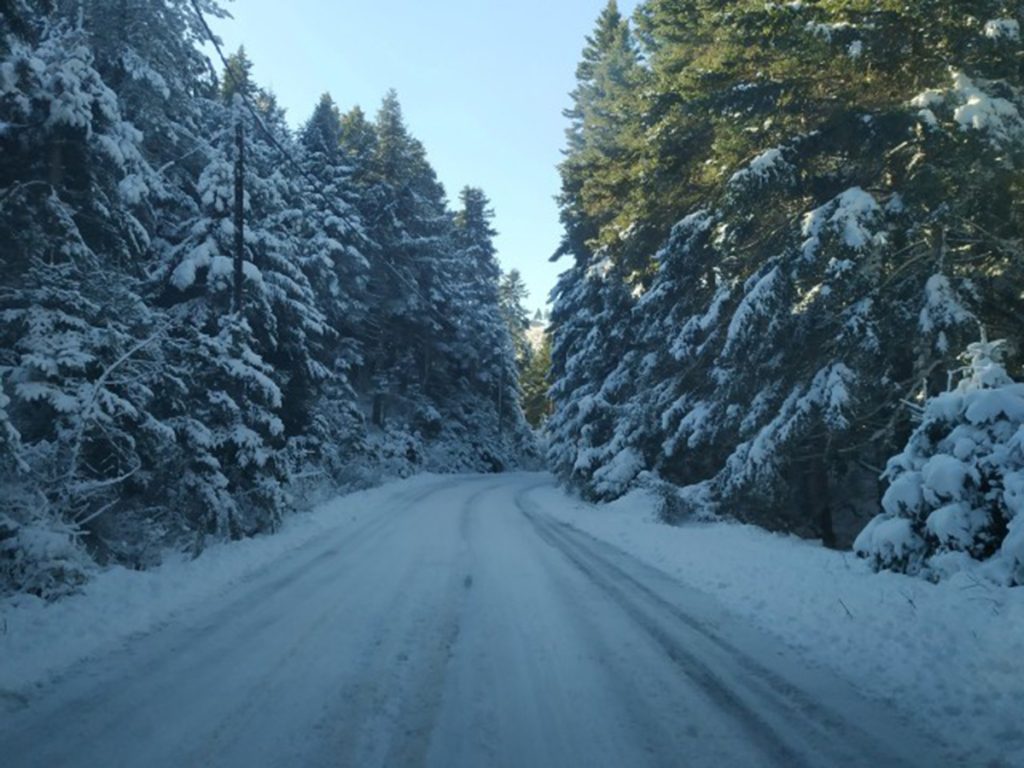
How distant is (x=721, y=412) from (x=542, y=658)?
31.4 ft

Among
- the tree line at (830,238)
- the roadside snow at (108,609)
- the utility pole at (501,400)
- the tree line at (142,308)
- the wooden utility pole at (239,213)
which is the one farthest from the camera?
the utility pole at (501,400)

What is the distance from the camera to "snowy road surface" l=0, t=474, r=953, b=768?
3975 millimetres

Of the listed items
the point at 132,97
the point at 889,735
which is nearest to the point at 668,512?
the point at 889,735

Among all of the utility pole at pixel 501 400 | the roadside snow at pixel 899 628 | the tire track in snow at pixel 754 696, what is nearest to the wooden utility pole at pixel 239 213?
the tire track in snow at pixel 754 696

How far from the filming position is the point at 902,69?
11.5m

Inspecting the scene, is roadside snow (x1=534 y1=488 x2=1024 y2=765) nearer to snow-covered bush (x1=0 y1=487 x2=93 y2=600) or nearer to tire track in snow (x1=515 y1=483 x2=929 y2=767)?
tire track in snow (x1=515 y1=483 x2=929 y2=767)

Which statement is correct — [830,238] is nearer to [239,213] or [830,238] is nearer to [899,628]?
[899,628]

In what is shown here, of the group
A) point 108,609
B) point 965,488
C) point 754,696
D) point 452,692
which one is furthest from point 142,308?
point 965,488

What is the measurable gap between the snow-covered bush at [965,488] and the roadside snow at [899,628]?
0.35m

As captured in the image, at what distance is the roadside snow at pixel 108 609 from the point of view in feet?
17.9

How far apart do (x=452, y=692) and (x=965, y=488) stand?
5.77 meters

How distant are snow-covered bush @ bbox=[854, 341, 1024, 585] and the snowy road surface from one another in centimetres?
239

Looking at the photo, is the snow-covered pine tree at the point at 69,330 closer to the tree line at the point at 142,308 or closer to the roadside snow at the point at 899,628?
the tree line at the point at 142,308

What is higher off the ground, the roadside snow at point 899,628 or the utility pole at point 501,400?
the utility pole at point 501,400
